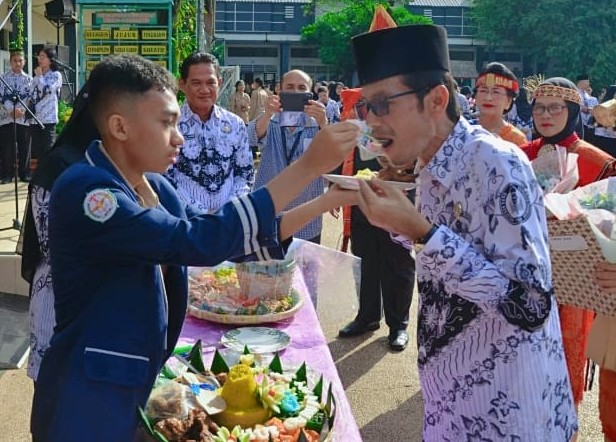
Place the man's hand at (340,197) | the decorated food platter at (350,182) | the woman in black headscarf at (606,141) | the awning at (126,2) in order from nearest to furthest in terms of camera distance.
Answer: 1. the decorated food platter at (350,182)
2. the man's hand at (340,197)
3. the awning at (126,2)
4. the woman in black headscarf at (606,141)

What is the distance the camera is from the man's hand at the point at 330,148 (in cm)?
172

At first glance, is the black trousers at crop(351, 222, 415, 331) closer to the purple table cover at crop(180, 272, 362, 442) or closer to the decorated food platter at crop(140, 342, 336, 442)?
the purple table cover at crop(180, 272, 362, 442)

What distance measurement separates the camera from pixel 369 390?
447 cm

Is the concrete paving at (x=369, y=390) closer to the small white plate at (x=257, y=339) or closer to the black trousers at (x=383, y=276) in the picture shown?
the black trousers at (x=383, y=276)

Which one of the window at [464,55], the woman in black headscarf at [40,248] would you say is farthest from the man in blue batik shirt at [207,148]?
the window at [464,55]

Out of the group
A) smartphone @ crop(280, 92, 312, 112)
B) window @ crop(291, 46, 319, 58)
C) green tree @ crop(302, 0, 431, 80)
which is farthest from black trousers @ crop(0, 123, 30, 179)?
window @ crop(291, 46, 319, 58)

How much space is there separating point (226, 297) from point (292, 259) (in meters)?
0.37

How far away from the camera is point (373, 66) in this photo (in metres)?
1.87

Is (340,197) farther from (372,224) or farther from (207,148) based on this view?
(207,148)

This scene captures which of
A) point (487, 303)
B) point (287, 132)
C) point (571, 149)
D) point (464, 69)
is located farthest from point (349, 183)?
point (464, 69)

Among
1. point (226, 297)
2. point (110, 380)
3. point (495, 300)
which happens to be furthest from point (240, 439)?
point (226, 297)

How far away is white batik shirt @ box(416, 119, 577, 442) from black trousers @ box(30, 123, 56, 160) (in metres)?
9.74

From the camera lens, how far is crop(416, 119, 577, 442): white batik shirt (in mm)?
1602

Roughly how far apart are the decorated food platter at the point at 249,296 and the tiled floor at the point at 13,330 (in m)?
2.06
